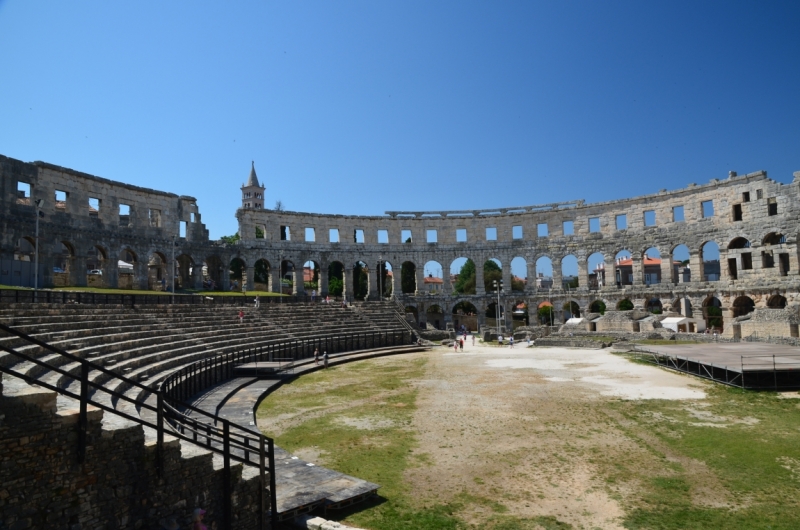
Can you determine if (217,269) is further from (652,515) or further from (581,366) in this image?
(652,515)

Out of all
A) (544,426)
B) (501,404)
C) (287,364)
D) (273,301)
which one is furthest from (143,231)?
(544,426)

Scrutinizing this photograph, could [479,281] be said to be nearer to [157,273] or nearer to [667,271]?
[667,271]

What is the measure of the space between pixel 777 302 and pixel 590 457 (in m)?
34.8

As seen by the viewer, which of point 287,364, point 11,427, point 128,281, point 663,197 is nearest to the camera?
point 11,427

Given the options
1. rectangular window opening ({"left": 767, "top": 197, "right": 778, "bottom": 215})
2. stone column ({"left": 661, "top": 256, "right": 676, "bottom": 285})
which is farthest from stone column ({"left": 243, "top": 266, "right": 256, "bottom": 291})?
rectangular window opening ({"left": 767, "top": 197, "right": 778, "bottom": 215})

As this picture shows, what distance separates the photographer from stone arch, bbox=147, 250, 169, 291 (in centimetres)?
3650

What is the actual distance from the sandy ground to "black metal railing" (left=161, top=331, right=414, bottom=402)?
6090 millimetres

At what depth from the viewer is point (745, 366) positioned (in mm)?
17281

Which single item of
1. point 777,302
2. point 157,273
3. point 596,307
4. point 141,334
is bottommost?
point 596,307

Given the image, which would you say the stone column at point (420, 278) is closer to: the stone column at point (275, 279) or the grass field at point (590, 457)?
the stone column at point (275, 279)

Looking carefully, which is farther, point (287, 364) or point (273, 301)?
point (273, 301)

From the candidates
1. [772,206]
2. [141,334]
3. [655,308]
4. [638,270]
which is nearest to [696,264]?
[638,270]

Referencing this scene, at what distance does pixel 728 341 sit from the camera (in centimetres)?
2942

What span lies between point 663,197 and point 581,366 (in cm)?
2540
